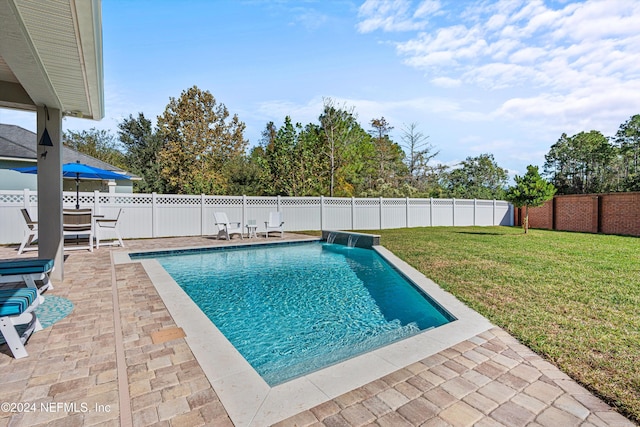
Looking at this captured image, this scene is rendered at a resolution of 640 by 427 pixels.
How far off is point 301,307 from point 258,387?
2.58 meters

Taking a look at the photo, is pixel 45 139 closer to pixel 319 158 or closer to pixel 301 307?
pixel 301 307

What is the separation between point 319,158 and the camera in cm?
2052

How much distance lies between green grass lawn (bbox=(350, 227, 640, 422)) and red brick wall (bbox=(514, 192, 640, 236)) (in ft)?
26.1

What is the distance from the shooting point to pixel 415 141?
24766 mm

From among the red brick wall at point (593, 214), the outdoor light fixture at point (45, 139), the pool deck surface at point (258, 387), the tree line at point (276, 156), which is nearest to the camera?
the pool deck surface at point (258, 387)

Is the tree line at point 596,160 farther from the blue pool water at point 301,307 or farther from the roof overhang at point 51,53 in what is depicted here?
the roof overhang at point 51,53

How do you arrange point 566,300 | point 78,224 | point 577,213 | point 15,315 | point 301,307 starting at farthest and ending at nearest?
point 577,213 < point 78,224 < point 301,307 < point 566,300 < point 15,315

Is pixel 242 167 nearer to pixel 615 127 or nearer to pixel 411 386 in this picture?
pixel 411 386

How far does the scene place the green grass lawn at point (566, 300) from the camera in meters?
2.46

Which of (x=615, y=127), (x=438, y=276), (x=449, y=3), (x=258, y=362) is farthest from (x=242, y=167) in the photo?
(x=615, y=127)

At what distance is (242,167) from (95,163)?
980 centimetres

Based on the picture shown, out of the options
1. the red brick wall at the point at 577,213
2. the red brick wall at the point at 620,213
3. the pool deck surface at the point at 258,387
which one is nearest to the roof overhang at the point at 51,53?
the pool deck surface at the point at 258,387

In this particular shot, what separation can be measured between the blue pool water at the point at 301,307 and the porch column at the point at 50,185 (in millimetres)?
2007

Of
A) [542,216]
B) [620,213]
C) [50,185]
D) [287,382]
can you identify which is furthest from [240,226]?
[542,216]
